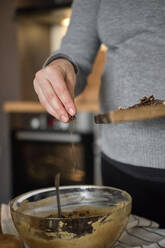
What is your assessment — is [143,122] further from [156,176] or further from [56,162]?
[56,162]

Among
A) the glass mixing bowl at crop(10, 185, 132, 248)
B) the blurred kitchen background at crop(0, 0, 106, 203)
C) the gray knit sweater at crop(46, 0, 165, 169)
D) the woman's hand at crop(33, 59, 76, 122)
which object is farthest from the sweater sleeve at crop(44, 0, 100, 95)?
the blurred kitchen background at crop(0, 0, 106, 203)

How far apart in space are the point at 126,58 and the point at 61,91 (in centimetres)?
26

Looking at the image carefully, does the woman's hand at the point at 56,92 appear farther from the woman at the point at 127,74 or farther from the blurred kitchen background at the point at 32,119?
the blurred kitchen background at the point at 32,119

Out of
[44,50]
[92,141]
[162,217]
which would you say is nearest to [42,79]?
[162,217]

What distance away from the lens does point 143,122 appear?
72cm

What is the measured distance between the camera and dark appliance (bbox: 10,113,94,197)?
84.0 inches

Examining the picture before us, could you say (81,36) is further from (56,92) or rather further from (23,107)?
(23,107)

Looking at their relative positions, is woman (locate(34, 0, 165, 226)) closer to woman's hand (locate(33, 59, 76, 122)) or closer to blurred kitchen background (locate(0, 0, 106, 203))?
woman's hand (locate(33, 59, 76, 122))

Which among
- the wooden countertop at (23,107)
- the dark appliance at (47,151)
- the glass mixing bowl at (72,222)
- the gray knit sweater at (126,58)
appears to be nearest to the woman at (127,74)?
the gray knit sweater at (126,58)

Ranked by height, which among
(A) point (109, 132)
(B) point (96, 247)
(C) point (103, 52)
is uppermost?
(C) point (103, 52)

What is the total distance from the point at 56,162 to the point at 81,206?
68.7 inches

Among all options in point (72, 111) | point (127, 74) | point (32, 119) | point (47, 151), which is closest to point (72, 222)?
point (72, 111)

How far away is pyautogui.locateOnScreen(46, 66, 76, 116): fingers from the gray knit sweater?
12 centimetres

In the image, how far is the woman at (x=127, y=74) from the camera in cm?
69
